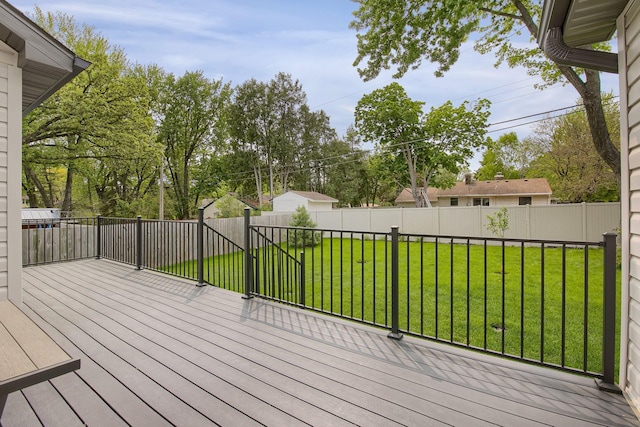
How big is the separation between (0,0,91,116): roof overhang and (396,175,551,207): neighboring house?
64.1 ft

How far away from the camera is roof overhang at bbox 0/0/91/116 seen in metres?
2.27

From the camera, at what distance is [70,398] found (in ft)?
5.70

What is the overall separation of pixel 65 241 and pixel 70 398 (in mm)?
6163

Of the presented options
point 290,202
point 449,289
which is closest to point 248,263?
point 449,289

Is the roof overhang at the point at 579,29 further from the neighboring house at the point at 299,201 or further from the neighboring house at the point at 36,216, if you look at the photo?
the neighboring house at the point at 299,201

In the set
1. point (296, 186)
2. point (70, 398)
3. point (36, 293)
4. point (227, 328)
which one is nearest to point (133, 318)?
point (227, 328)

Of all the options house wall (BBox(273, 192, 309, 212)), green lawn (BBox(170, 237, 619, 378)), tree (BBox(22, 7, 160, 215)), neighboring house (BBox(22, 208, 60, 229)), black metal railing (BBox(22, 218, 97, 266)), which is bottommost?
green lawn (BBox(170, 237, 619, 378))

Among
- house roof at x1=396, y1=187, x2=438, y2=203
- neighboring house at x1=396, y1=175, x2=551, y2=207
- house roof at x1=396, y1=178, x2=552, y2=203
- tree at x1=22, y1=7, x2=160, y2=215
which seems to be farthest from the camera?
house roof at x1=396, y1=187, x2=438, y2=203

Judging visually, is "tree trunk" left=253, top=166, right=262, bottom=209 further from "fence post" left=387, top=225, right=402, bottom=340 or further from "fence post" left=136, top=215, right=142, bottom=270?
"fence post" left=387, top=225, right=402, bottom=340

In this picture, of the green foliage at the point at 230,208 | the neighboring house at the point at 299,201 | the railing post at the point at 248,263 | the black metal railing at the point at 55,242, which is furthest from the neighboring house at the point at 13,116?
the neighboring house at the point at 299,201

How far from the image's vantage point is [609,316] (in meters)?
1.77

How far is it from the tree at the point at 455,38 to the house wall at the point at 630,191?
5781mm

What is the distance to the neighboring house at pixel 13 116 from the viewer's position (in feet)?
7.63

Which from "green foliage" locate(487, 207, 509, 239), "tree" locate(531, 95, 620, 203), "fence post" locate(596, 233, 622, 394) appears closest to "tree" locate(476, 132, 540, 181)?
"tree" locate(531, 95, 620, 203)
